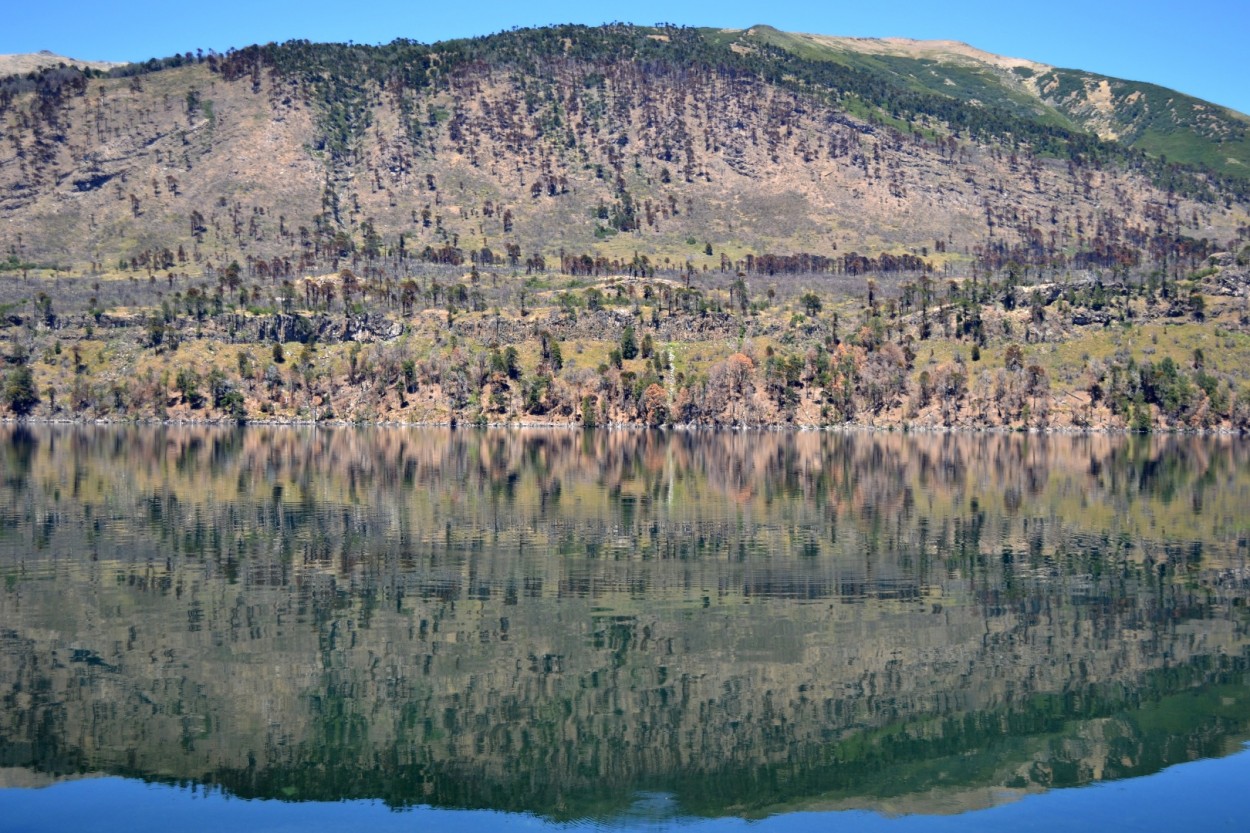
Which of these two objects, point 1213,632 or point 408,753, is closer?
point 408,753

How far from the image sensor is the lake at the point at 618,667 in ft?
95.9

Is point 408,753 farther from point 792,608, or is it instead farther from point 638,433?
point 638,433

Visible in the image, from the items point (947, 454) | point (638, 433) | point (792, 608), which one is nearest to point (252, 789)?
point (792, 608)

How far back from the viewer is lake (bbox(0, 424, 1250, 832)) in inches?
1150

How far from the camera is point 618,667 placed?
1526 inches

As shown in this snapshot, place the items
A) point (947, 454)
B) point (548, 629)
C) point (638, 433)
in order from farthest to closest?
point (638, 433) < point (947, 454) < point (548, 629)

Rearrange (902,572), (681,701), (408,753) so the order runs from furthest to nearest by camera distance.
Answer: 1. (902,572)
2. (681,701)
3. (408,753)

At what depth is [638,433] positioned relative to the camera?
193375 mm

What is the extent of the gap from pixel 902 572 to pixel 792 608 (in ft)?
35.7

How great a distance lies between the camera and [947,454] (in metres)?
142

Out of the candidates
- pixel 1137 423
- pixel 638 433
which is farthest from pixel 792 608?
pixel 1137 423

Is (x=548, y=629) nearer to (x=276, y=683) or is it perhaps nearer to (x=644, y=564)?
(x=276, y=683)

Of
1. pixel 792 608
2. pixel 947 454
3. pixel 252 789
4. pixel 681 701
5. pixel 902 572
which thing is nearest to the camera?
pixel 252 789

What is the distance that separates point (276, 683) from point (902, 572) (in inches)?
1236
